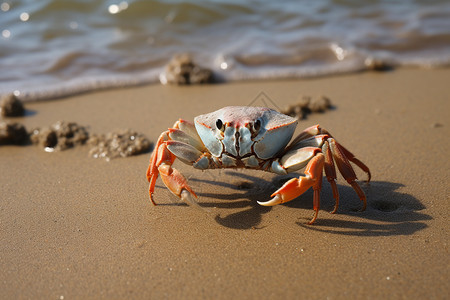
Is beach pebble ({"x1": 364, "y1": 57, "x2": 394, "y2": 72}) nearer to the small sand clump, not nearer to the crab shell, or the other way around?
the small sand clump

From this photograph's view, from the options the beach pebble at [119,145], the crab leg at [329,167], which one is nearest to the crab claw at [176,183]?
the crab leg at [329,167]

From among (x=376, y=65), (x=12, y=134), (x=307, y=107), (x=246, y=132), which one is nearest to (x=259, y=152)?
(x=246, y=132)

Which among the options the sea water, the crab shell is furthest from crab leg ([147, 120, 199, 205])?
the sea water

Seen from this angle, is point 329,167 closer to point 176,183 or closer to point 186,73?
point 176,183

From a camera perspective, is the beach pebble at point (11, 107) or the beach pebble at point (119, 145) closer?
the beach pebble at point (119, 145)

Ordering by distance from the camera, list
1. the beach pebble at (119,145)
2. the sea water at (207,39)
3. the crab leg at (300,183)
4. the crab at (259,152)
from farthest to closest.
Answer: the sea water at (207,39), the beach pebble at (119,145), the crab at (259,152), the crab leg at (300,183)

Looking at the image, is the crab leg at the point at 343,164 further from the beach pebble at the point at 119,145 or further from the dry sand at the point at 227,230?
the beach pebble at the point at 119,145

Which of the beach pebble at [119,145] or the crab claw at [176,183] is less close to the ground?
the crab claw at [176,183]
